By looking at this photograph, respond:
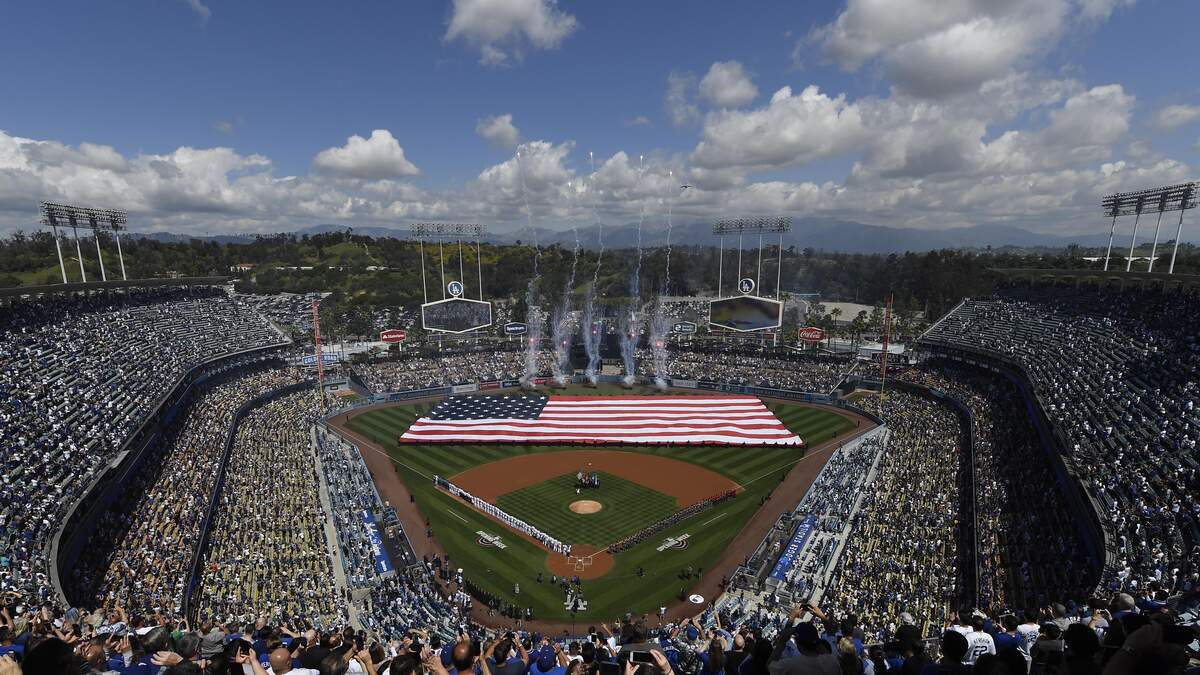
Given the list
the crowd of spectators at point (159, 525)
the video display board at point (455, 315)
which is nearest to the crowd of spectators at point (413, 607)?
the crowd of spectators at point (159, 525)

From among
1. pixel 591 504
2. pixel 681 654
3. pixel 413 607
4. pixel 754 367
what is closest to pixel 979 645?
pixel 681 654

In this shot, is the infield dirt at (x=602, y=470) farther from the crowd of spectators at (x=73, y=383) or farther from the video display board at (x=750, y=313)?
the video display board at (x=750, y=313)

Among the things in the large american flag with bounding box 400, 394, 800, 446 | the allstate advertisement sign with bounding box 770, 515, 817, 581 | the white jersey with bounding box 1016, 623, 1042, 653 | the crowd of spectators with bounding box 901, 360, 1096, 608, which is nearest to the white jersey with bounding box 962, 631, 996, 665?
the white jersey with bounding box 1016, 623, 1042, 653

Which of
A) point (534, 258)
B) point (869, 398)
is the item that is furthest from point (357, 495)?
point (534, 258)

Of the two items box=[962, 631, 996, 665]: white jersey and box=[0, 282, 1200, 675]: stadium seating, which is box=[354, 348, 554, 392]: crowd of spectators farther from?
box=[962, 631, 996, 665]: white jersey

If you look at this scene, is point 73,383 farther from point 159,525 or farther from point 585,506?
point 585,506

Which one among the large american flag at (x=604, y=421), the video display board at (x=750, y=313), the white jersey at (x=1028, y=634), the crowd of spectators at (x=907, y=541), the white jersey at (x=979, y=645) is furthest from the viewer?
the video display board at (x=750, y=313)

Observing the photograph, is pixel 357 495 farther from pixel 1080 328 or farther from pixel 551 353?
pixel 1080 328
